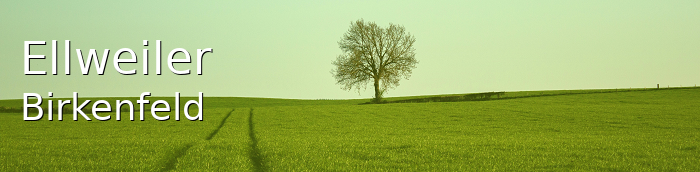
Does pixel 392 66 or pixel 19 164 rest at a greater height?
pixel 392 66

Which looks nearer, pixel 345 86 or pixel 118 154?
pixel 118 154

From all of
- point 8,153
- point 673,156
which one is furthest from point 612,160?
point 8,153

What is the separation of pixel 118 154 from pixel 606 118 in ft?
93.0

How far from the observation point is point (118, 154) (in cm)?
1423

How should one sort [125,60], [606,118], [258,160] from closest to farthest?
[258,160] → [125,60] → [606,118]

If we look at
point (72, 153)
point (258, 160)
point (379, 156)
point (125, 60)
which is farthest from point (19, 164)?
point (379, 156)

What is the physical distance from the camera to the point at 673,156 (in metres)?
13.8

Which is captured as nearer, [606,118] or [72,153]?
[72,153]

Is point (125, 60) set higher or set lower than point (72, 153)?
higher

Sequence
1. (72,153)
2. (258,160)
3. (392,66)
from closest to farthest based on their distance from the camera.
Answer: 1. (258,160)
2. (72,153)
3. (392,66)

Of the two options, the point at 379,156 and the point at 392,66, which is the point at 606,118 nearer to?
the point at 379,156

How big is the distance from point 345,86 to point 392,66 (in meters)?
5.99

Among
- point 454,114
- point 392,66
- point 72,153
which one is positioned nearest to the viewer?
point 72,153

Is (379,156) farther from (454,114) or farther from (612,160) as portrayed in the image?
(454,114)
